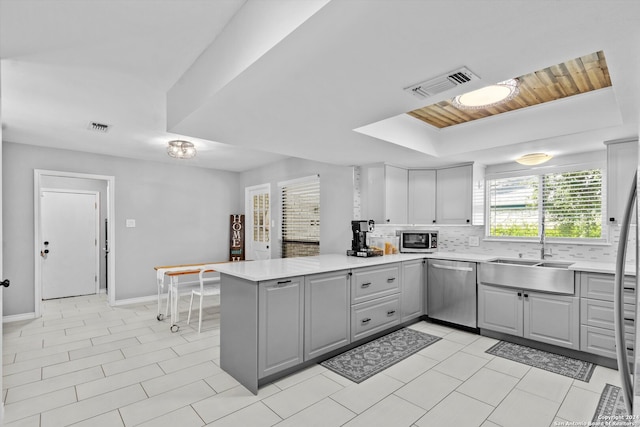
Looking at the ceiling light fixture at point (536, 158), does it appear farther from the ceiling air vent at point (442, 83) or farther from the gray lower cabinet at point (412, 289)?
the ceiling air vent at point (442, 83)

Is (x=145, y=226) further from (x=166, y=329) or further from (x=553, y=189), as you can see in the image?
(x=553, y=189)

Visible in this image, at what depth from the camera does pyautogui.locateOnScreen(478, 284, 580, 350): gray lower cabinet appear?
3.10 m

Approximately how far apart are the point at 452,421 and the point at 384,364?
0.88m

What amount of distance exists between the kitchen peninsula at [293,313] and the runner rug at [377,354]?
10 centimetres

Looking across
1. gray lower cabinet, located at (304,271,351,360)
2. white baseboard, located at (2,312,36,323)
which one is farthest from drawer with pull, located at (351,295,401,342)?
white baseboard, located at (2,312,36,323)

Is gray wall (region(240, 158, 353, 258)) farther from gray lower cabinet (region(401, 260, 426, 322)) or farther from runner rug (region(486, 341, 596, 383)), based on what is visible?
runner rug (region(486, 341, 596, 383))

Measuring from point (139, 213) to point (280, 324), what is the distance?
405 cm

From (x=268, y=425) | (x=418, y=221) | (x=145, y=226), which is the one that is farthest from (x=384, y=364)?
(x=145, y=226)

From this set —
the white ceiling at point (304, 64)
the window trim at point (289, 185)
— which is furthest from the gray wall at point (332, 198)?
the white ceiling at point (304, 64)

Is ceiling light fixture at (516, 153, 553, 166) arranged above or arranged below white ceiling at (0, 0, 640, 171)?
below

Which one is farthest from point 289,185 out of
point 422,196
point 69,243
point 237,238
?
point 69,243

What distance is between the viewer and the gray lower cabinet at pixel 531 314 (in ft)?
10.2

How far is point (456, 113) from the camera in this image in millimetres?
3363

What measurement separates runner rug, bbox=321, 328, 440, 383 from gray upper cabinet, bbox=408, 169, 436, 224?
62.1 inches
